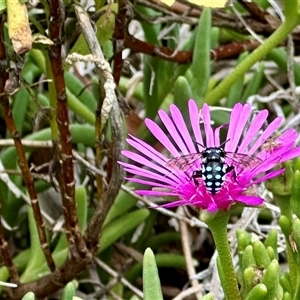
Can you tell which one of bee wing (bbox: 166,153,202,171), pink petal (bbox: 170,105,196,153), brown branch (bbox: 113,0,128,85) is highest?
brown branch (bbox: 113,0,128,85)

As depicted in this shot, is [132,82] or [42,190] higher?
[132,82]

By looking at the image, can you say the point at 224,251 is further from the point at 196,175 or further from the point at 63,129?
the point at 63,129

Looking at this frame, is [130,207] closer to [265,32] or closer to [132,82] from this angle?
[132,82]

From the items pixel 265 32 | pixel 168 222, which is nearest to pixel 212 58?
pixel 265 32

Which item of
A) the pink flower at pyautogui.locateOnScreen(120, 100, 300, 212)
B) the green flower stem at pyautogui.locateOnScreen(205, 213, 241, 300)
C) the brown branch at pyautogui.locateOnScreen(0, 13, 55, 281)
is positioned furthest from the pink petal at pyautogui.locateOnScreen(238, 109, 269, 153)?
the brown branch at pyautogui.locateOnScreen(0, 13, 55, 281)

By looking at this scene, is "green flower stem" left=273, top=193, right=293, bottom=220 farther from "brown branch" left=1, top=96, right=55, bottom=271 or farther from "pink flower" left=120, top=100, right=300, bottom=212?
"brown branch" left=1, top=96, right=55, bottom=271

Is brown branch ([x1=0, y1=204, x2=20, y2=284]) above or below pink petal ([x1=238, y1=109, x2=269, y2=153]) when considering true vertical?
below
